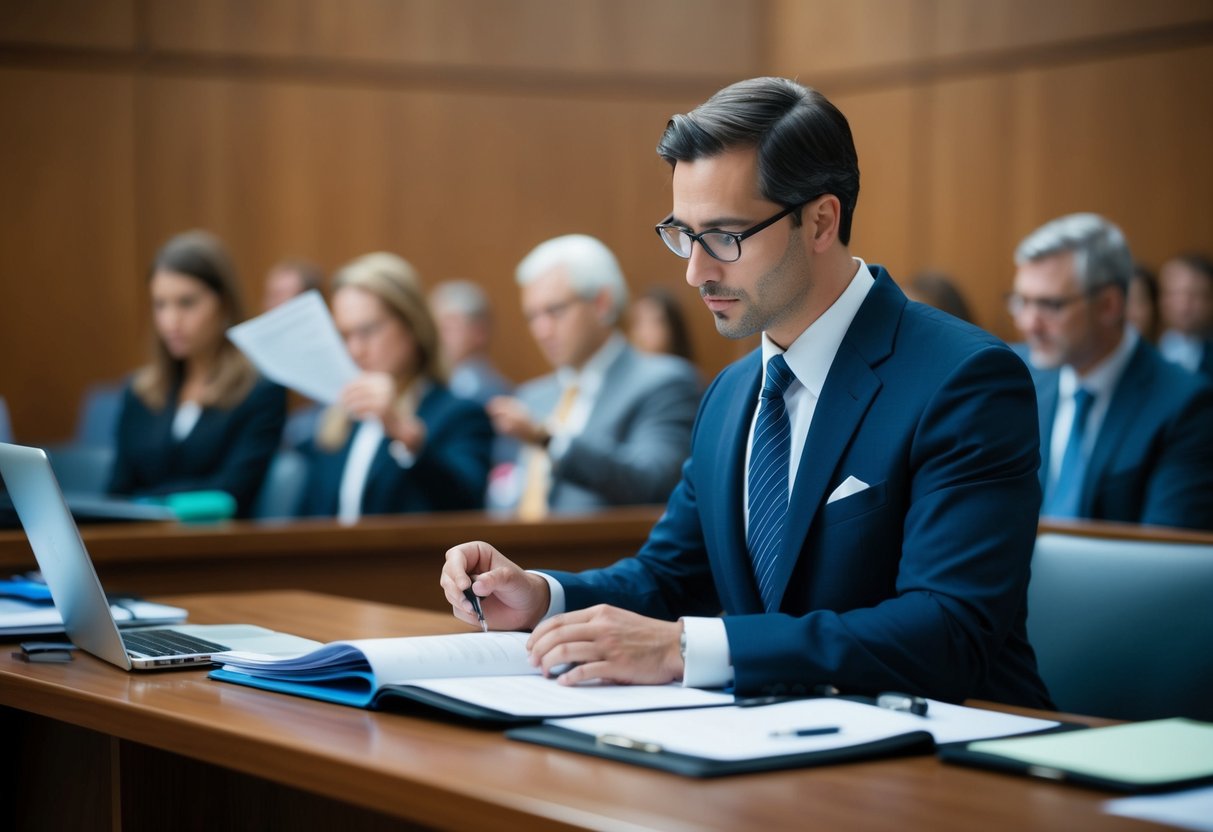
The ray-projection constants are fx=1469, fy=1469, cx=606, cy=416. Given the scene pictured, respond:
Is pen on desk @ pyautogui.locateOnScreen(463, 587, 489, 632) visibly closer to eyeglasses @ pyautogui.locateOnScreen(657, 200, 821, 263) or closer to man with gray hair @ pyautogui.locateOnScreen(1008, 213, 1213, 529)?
eyeglasses @ pyautogui.locateOnScreen(657, 200, 821, 263)

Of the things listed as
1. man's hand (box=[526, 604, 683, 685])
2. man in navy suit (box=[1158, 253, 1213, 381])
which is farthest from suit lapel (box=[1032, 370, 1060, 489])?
man in navy suit (box=[1158, 253, 1213, 381])

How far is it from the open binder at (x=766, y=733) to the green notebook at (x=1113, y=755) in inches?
2.5

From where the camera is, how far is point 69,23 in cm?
731

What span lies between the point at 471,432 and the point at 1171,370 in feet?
6.25

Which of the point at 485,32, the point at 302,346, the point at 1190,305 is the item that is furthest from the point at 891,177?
the point at 302,346

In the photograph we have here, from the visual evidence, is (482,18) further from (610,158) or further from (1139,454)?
(1139,454)

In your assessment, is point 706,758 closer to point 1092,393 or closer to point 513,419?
point 513,419

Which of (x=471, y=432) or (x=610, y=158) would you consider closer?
(x=471, y=432)

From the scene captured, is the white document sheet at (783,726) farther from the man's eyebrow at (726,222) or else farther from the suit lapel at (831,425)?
the man's eyebrow at (726,222)

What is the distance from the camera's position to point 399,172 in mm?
8078

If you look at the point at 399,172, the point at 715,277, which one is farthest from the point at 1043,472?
the point at 399,172

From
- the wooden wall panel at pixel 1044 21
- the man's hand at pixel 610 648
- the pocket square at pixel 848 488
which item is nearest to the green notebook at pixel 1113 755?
the man's hand at pixel 610 648

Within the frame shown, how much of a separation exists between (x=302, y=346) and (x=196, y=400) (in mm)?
1070

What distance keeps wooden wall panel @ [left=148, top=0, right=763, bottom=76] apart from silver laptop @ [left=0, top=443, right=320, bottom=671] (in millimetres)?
6078
